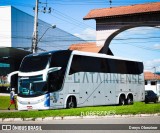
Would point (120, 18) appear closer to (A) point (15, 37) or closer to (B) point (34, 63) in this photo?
(B) point (34, 63)

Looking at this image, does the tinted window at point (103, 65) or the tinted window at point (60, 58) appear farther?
the tinted window at point (103, 65)

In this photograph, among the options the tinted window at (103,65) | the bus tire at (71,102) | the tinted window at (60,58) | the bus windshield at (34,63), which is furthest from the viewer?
the tinted window at (103,65)

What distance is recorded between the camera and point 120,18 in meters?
37.3

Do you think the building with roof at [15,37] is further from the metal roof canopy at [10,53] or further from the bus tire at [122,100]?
the bus tire at [122,100]

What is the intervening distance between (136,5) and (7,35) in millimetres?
24652

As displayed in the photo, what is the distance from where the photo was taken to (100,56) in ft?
82.2

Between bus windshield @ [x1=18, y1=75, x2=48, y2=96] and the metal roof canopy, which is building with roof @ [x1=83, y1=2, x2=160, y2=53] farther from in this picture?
the metal roof canopy

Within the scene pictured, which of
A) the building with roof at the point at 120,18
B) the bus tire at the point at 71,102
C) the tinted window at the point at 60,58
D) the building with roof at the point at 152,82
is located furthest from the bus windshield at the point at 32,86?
the building with roof at the point at 152,82

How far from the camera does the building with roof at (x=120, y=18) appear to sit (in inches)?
1395

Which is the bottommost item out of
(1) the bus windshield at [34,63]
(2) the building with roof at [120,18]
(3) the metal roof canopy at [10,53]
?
(1) the bus windshield at [34,63]

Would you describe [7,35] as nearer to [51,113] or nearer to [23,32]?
[23,32]

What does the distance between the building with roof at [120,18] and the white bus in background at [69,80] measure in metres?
9.96

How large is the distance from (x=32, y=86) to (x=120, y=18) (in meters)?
19.0

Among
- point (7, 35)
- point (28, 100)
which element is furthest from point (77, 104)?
point (7, 35)
